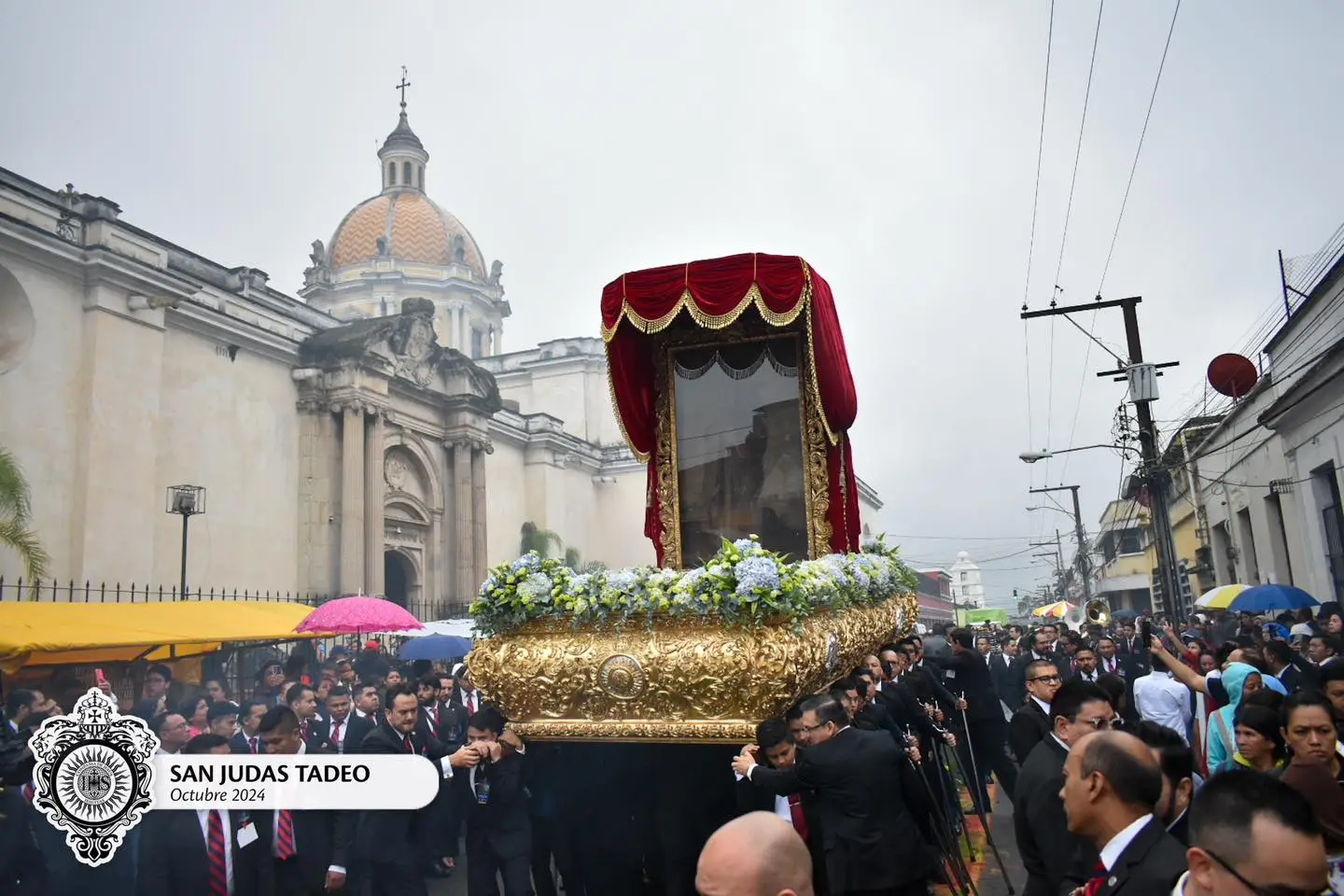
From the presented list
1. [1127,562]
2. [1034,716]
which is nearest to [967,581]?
[1127,562]

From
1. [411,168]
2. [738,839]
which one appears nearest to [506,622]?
[738,839]

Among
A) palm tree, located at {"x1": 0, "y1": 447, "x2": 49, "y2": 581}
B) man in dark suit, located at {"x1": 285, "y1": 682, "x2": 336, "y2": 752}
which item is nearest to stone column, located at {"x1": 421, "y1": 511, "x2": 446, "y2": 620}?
palm tree, located at {"x1": 0, "y1": 447, "x2": 49, "y2": 581}

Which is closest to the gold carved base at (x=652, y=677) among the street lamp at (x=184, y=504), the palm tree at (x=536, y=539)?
the street lamp at (x=184, y=504)

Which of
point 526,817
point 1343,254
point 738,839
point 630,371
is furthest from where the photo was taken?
point 1343,254

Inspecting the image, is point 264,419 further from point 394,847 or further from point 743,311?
point 394,847

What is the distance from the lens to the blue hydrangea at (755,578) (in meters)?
4.74

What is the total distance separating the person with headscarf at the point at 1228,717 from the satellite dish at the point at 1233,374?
11.5 m

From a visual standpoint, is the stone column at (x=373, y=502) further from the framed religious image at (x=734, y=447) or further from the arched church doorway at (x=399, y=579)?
the framed religious image at (x=734, y=447)

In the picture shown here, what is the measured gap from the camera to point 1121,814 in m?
2.54

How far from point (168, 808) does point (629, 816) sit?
2516 mm

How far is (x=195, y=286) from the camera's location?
1559 centimetres

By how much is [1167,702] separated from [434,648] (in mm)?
9285

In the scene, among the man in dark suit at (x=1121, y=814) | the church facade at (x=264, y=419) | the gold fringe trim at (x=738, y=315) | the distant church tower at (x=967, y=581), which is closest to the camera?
the man in dark suit at (x=1121, y=814)

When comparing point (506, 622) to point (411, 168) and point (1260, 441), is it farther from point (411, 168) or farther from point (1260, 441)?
point (411, 168)
